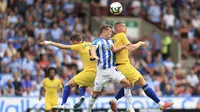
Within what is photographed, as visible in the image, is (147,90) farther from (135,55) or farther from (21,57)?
(135,55)

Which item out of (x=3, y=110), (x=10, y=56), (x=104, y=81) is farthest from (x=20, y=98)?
(x=104, y=81)

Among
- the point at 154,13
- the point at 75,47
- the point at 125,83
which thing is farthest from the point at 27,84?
the point at 154,13

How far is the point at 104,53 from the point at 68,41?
A: 11.7 metres

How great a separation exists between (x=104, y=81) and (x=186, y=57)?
16.0 metres

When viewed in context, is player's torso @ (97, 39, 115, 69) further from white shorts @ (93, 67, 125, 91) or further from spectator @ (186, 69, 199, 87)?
spectator @ (186, 69, 199, 87)

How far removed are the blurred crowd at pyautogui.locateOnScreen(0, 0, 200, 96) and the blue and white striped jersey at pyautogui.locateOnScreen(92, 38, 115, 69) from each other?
8.50 metres

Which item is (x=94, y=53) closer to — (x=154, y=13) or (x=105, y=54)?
(x=105, y=54)

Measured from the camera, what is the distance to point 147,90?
22484 mm

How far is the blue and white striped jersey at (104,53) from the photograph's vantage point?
21672mm

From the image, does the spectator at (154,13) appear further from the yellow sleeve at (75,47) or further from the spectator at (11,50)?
the yellow sleeve at (75,47)

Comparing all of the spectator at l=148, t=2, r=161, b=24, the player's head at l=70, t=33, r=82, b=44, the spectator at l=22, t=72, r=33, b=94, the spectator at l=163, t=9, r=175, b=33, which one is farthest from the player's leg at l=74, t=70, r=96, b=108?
the spectator at l=148, t=2, r=161, b=24

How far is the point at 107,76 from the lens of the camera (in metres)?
22.0

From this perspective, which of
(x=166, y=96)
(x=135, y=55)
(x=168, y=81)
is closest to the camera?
(x=166, y=96)

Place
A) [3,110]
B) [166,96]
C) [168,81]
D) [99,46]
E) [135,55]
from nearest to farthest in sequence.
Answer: [99,46]
[3,110]
[166,96]
[168,81]
[135,55]
